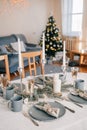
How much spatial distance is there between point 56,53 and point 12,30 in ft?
5.19

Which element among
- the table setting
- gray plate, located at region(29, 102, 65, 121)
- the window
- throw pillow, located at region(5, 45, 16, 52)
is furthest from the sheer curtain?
gray plate, located at region(29, 102, 65, 121)

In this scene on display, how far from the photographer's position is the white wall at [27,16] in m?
5.72

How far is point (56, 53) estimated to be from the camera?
621 centimetres

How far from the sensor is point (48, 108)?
138 centimetres

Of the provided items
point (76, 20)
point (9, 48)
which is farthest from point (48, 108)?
point (76, 20)

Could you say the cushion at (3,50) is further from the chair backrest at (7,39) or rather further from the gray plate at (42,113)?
the gray plate at (42,113)

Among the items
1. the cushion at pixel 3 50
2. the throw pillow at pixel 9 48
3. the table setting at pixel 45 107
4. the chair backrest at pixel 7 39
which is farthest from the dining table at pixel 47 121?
the chair backrest at pixel 7 39

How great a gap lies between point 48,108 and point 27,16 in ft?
17.2

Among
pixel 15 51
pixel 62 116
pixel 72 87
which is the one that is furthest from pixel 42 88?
pixel 15 51

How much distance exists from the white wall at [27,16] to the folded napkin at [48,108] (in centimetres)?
458

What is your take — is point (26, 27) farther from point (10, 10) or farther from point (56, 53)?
point (56, 53)

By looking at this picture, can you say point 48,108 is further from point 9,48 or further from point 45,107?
point 9,48

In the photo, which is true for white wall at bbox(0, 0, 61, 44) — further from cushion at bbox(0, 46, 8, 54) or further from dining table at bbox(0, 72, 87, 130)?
dining table at bbox(0, 72, 87, 130)

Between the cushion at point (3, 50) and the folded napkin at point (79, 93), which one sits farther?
the cushion at point (3, 50)
